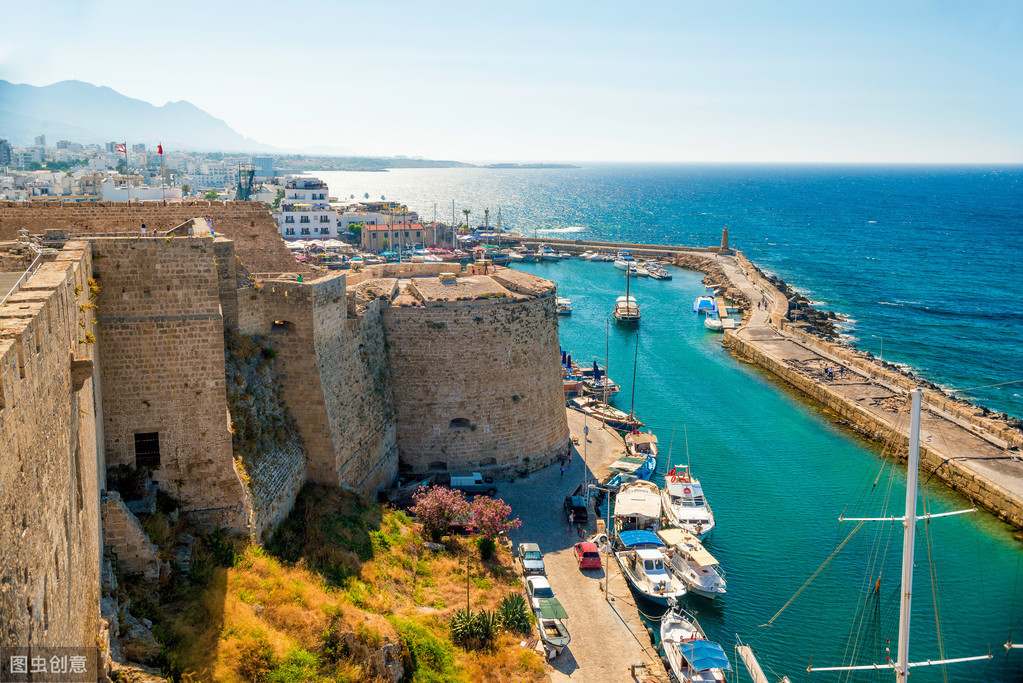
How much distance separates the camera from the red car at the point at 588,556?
78.0 feet

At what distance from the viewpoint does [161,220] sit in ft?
68.8

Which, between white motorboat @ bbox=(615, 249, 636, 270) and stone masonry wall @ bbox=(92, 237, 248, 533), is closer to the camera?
stone masonry wall @ bbox=(92, 237, 248, 533)

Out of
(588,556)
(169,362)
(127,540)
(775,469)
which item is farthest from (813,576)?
(127,540)

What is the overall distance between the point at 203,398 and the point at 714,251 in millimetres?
93411

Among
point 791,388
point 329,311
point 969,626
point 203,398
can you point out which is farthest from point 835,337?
point 203,398

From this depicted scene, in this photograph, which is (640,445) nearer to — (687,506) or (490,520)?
(687,506)

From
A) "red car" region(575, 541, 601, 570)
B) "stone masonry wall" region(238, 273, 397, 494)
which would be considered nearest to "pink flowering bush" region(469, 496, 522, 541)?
"red car" region(575, 541, 601, 570)

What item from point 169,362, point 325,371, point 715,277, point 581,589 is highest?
point 169,362

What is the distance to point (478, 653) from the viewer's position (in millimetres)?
17922

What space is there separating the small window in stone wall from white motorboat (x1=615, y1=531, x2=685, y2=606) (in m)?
14.4

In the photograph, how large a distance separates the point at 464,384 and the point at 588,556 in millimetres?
7450

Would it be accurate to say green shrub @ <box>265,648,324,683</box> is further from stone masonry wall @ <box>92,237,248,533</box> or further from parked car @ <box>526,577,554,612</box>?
parked car @ <box>526,577,554,612</box>

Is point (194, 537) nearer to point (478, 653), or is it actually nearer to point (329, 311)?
point (478, 653)

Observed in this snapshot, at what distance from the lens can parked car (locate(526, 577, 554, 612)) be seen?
20.9 meters
